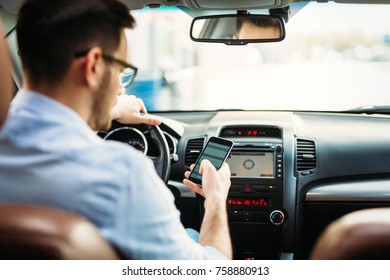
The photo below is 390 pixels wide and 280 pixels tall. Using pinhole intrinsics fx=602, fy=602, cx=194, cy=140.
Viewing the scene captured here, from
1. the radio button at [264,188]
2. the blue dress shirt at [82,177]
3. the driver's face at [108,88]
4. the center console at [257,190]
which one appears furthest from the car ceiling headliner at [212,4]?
the blue dress shirt at [82,177]

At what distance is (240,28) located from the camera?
122 inches

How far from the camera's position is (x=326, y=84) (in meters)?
4.97

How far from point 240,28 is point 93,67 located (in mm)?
1574

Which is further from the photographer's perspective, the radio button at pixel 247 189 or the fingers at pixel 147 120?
the radio button at pixel 247 189

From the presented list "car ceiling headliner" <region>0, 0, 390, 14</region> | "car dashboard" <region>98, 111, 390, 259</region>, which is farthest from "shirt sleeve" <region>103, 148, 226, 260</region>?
"car dashboard" <region>98, 111, 390, 259</region>

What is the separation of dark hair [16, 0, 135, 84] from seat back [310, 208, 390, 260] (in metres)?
0.82

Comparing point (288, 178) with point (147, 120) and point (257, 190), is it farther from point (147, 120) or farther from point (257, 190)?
point (147, 120)

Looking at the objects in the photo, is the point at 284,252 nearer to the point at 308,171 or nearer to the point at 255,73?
the point at 308,171

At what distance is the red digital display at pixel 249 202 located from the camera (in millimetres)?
3268

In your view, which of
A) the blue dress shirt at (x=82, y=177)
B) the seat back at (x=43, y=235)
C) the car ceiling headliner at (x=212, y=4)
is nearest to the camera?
the seat back at (x=43, y=235)

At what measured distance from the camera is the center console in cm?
323

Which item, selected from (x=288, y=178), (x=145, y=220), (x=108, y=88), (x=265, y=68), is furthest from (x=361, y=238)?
(x=265, y=68)

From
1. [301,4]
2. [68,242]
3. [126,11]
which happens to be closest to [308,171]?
[301,4]

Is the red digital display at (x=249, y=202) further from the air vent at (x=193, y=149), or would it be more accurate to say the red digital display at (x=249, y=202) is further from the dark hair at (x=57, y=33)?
the dark hair at (x=57, y=33)
